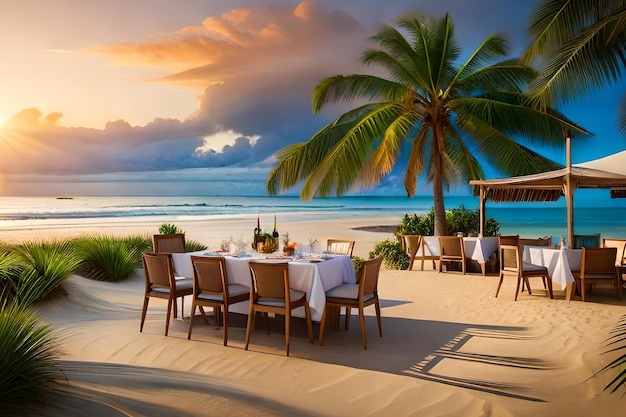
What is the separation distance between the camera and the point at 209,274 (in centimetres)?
558

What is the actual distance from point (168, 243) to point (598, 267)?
630cm

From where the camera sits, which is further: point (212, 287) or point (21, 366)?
point (212, 287)

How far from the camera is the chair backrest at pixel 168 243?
7191 millimetres

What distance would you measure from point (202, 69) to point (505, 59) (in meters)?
21.2

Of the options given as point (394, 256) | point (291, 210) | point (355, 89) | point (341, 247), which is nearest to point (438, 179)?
point (394, 256)

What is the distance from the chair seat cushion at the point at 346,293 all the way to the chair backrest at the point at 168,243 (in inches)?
110

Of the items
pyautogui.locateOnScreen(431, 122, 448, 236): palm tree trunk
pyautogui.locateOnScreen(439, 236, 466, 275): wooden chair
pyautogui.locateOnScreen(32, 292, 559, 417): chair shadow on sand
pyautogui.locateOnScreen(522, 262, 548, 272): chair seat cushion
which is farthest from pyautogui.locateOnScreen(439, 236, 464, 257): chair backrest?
pyautogui.locateOnScreen(32, 292, 559, 417): chair shadow on sand

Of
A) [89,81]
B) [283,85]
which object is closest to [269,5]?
[89,81]

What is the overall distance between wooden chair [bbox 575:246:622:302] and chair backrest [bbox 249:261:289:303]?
16.3ft

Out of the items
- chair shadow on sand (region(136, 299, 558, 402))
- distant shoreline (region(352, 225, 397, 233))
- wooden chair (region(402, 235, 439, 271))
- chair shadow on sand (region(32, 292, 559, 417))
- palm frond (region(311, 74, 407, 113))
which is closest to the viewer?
chair shadow on sand (region(32, 292, 559, 417))

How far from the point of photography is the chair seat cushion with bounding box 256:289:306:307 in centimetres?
521

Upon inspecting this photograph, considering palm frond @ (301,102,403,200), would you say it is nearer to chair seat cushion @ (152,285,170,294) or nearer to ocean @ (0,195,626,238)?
chair seat cushion @ (152,285,170,294)

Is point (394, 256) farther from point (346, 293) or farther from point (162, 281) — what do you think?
point (162, 281)

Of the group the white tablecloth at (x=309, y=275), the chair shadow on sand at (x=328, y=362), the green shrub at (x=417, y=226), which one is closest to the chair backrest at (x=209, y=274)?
the white tablecloth at (x=309, y=275)
